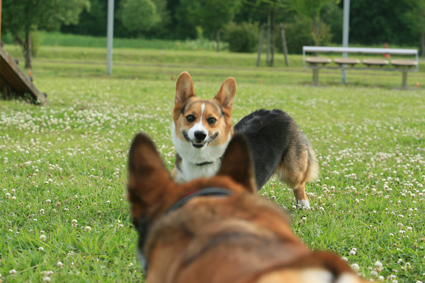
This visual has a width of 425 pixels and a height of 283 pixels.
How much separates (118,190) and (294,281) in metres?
4.36

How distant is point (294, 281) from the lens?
0.95 meters

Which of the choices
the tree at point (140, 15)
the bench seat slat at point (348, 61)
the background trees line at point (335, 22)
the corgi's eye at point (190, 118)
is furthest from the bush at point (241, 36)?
the corgi's eye at point (190, 118)

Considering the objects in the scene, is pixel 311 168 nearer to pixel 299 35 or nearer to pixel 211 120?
pixel 211 120

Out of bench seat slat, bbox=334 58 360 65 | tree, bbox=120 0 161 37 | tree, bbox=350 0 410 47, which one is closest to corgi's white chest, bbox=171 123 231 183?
bench seat slat, bbox=334 58 360 65

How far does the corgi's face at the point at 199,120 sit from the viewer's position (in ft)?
14.8

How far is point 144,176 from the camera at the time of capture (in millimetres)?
1522

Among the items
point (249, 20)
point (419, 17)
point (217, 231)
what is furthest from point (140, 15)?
point (217, 231)

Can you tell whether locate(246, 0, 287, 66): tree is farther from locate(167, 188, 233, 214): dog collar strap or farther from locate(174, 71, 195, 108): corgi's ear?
locate(167, 188, 233, 214): dog collar strap

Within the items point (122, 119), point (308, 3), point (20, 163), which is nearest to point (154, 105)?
point (122, 119)

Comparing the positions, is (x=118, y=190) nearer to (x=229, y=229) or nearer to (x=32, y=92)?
(x=229, y=229)

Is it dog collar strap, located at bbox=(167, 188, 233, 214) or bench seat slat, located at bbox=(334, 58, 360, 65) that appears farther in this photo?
bench seat slat, located at bbox=(334, 58, 360, 65)

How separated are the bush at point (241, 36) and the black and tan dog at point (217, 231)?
142 ft

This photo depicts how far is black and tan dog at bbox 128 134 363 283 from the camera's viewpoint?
1.00 metres

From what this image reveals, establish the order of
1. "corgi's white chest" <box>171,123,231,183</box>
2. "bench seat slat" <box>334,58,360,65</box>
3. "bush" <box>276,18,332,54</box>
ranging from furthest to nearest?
"bush" <box>276,18,332,54</box> → "bench seat slat" <box>334,58,360,65</box> → "corgi's white chest" <box>171,123,231,183</box>
